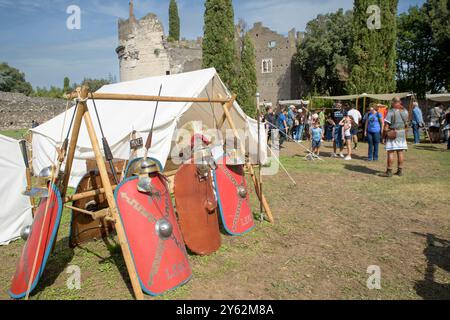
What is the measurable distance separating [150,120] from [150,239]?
4.02 m

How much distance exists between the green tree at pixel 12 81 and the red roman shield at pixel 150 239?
63654 millimetres

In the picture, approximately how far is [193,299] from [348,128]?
8.20 metres

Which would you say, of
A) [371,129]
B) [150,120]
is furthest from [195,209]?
[371,129]

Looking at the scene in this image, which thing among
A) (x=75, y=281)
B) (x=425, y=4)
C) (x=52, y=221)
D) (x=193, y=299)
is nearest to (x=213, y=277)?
(x=193, y=299)

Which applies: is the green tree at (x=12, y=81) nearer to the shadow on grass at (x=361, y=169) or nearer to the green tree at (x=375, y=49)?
the green tree at (x=375, y=49)

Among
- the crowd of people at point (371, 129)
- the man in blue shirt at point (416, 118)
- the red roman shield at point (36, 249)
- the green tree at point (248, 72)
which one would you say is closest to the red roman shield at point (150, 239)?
the red roman shield at point (36, 249)

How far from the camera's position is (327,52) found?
31344 mm

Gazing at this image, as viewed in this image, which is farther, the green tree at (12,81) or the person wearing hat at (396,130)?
the green tree at (12,81)

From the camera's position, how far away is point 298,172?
321 inches

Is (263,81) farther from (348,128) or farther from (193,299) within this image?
(193,299)

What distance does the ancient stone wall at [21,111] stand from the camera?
2844 cm

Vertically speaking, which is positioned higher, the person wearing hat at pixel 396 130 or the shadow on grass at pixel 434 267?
the person wearing hat at pixel 396 130

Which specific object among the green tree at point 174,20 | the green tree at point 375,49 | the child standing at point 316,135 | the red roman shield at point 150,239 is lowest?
the red roman shield at point 150,239

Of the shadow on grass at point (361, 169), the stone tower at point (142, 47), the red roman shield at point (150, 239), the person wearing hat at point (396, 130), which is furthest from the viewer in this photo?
the stone tower at point (142, 47)
